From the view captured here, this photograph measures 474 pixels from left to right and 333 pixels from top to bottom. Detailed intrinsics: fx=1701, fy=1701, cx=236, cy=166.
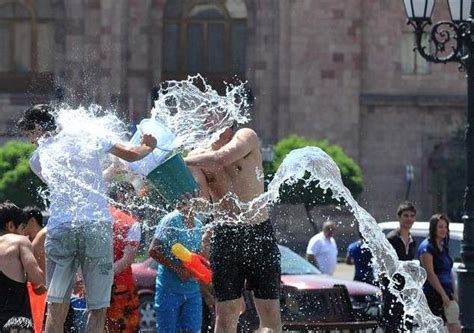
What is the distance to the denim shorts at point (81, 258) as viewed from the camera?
34.8ft

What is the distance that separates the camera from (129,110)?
142 feet

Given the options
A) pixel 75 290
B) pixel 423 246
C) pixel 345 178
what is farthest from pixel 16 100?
pixel 75 290

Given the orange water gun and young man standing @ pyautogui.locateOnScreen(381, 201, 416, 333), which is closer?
the orange water gun

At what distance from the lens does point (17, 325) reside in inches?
425

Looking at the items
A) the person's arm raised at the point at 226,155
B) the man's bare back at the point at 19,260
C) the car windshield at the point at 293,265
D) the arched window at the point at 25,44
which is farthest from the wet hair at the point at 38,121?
the arched window at the point at 25,44

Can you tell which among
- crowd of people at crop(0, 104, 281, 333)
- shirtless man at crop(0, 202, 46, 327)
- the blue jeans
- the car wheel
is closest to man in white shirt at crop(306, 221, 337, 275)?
the car wheel

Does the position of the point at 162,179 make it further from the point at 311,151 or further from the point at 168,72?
the point at 168,72

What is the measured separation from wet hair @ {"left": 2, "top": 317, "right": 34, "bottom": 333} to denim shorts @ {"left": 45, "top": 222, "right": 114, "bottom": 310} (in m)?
0.31

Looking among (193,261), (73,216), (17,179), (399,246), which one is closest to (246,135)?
(73,216)

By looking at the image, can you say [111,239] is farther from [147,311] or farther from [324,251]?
[324,251]

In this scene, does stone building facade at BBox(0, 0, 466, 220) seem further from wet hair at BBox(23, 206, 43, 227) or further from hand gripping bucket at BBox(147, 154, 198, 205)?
hand gripping bucket at BBox(147, 154, 198, 205)

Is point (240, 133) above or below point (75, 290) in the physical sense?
above

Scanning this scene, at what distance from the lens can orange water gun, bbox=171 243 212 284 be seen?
12.0m

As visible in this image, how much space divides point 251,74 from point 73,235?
34335mm
